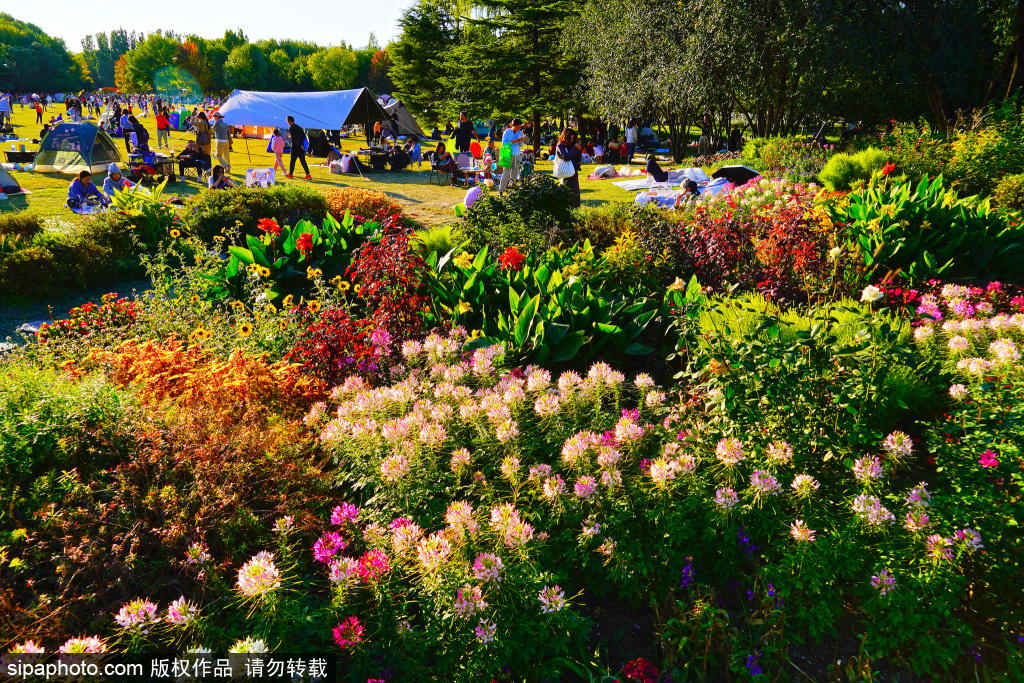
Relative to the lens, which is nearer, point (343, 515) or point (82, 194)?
point (343, 515)

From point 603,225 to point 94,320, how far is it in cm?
523

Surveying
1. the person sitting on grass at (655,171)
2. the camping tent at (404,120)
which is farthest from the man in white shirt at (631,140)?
the camping tent at (404,120)

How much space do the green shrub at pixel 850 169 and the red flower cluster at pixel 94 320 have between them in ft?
Result: 35.6

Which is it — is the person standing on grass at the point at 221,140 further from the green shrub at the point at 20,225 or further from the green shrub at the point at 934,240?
the green shrub at the point at 934,240

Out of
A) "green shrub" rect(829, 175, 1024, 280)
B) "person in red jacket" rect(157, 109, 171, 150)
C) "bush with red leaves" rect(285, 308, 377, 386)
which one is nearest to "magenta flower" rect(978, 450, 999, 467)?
"green shrub" rect(829, 175, 1024, 280)

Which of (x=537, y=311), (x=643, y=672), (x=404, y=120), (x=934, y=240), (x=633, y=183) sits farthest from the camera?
(x=404, y=120)

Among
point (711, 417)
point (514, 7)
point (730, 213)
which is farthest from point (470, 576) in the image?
point (514, 7)

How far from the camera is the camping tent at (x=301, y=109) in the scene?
19.9m

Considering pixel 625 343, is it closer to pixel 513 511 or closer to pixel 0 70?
pixel 513 511

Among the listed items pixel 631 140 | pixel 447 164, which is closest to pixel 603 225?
pixel 447 164

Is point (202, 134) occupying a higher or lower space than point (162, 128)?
lower

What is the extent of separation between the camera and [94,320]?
504 cm

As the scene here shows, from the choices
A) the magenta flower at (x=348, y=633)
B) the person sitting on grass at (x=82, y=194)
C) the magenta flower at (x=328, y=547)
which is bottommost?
the magenta flower at (x=348, y=633)

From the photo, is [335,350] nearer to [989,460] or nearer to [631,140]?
[989,460]
